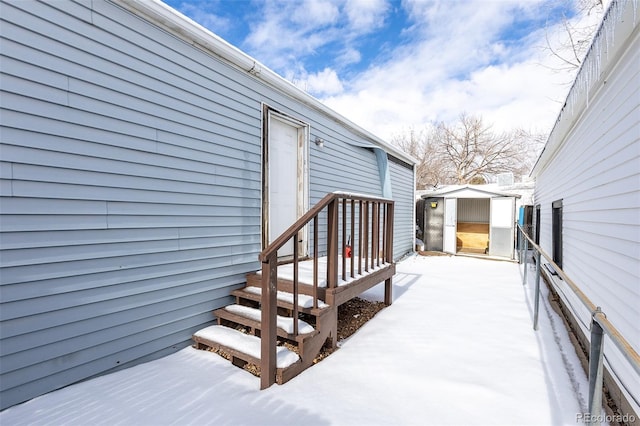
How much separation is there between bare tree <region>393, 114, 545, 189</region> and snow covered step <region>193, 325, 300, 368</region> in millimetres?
18294

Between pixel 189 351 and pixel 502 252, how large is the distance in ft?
29.5

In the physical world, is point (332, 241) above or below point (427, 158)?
below

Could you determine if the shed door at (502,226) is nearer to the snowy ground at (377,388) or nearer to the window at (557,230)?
the window at (557,230)

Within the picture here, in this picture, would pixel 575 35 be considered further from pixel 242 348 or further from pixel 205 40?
pixel 242 348

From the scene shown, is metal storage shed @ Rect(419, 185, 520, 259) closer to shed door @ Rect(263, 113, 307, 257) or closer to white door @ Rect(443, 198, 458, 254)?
white door @ Rect(443, 198, 458, 254)

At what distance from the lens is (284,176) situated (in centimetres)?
426

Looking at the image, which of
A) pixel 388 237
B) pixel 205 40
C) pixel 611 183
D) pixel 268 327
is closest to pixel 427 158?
pixel 388 237

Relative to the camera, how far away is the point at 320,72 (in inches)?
495

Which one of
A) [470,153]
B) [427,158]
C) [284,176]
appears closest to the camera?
[284,176]

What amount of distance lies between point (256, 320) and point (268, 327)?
Answer: 0.67m

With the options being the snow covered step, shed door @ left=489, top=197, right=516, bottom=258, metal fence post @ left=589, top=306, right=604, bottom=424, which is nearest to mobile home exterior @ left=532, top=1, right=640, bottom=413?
metal fence post @ left=589, top=306, right=604, bottom=424

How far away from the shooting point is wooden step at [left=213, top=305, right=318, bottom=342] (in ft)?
8.06

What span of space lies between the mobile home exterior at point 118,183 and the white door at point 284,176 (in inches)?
10.0

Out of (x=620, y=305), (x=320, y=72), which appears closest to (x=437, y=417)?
(x=620, y=305)
